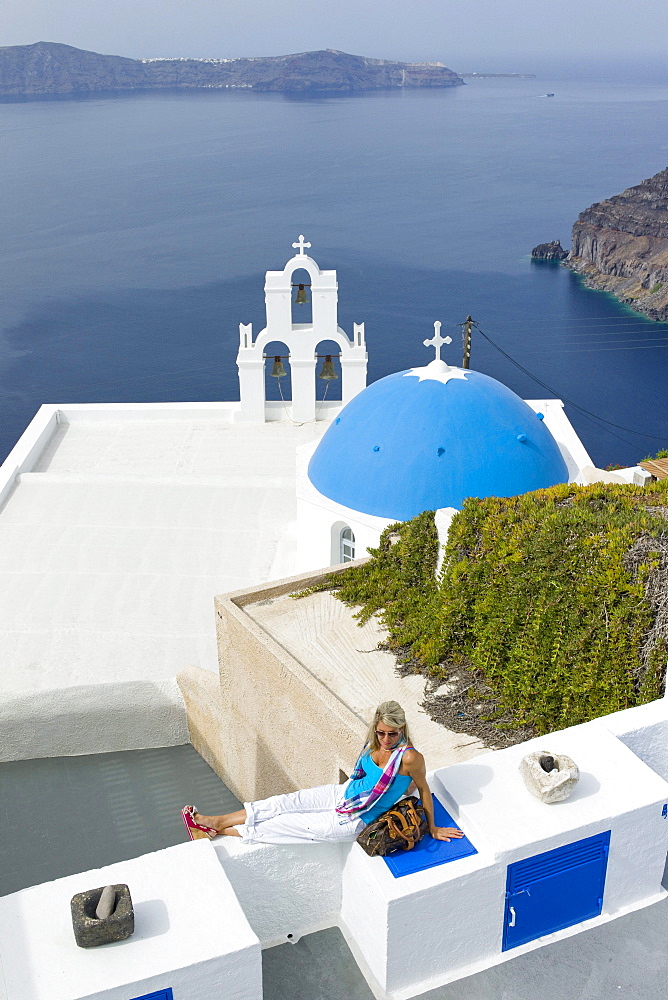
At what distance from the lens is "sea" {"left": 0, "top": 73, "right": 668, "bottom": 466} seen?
63688mm

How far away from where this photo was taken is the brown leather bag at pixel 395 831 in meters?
6.05

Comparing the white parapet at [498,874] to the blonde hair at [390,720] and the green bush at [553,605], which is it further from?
the green bush at [553,605]

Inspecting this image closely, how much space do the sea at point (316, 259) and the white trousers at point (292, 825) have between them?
49.4 meters

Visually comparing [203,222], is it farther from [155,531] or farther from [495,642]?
[495,642]

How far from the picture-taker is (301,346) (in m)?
28.4

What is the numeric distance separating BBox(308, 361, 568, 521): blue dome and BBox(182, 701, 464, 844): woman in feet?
31.1

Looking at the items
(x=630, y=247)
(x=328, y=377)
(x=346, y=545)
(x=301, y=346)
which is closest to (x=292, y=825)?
(x=346, y=545)

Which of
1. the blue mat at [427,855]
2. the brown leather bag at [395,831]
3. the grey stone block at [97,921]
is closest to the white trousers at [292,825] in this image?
the brown leather bag at [395,831]

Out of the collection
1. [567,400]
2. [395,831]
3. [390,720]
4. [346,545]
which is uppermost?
[390,720]

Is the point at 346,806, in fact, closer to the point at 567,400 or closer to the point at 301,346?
the point at 301,346

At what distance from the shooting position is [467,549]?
10.9 metres

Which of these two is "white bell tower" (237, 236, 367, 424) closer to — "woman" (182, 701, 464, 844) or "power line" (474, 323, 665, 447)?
"woman" (182, 701, 464, 844)

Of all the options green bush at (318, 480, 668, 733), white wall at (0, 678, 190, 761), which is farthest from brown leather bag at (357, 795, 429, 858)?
white wall at (0, 678, 190, 761)

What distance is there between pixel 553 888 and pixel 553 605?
360cm
